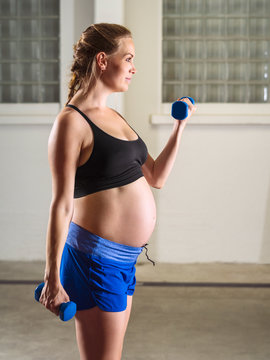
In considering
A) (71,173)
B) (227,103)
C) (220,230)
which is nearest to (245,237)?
(220,230)

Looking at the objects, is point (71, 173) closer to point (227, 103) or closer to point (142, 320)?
point (142, 320)

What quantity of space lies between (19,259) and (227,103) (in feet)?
9.40

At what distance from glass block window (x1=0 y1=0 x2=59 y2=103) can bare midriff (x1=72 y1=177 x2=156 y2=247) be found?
14.0 ft

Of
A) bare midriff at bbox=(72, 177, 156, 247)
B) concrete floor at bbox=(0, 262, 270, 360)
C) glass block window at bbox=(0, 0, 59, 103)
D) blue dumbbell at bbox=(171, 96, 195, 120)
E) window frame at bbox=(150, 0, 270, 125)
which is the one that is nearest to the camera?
bare midriff at bbox=(72, 177, 156, 247)

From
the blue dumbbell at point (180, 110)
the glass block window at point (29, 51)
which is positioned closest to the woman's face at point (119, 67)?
the blue dumbbell at point (180, 110)

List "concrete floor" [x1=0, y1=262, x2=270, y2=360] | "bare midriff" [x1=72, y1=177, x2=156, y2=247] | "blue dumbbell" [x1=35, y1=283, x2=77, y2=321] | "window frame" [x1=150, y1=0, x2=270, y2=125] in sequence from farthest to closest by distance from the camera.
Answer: "window frame" [x1=150, y1=0, x2=270, y2=125] < "concrete floor" [x1=0, y1=262, x2=270, y2=360] < "bare midriff" [x1=72, y1=177, x2=156, y2=247] < "blue dumbbell" [x1=35, y1=283, x2=77, y2=321]


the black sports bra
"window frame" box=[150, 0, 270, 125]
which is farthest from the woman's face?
"window frame" box=[150, 0, 270, 125]

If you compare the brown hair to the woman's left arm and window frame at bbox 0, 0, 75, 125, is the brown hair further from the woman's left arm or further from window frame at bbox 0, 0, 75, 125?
window frame at bbox 0, 0, 75, 125

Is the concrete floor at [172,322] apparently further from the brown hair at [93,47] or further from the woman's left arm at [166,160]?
the brown hair at [93,47]

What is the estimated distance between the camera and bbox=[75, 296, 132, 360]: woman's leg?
161cm

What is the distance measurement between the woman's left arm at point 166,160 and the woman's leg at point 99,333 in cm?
56

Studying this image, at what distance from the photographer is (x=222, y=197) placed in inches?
219

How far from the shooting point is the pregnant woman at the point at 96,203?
5.08 feet

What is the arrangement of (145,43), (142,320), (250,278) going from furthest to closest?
(145,43), (250,278), (142,320)
